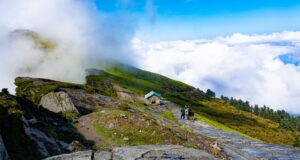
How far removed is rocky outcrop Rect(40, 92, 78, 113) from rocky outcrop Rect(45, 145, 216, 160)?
34250 mm

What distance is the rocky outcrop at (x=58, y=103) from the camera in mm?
50141

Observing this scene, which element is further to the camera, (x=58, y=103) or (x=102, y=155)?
(x=58, y=103)

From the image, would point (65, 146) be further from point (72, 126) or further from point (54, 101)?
point (54, 101)

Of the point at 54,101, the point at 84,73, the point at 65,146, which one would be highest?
the point at 84,73

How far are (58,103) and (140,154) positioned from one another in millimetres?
38126

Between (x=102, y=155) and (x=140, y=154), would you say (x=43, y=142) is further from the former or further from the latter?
(x=140, y=154)

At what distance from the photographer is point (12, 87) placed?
173750 millimetres

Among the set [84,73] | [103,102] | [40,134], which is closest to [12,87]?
[84,73]

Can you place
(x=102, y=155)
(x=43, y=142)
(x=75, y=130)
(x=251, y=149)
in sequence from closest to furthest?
1. (x=102, y=155)
2. (x=43, y=142)
3. (x=251, y=149)
4. (x=75, y=130)

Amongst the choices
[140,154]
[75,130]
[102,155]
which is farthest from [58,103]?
[140,154]

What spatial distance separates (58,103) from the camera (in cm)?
5150

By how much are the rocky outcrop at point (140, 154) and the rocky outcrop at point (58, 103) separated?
34.2 m

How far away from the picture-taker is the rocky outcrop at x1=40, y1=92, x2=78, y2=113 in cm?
5014

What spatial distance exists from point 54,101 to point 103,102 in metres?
10.5
